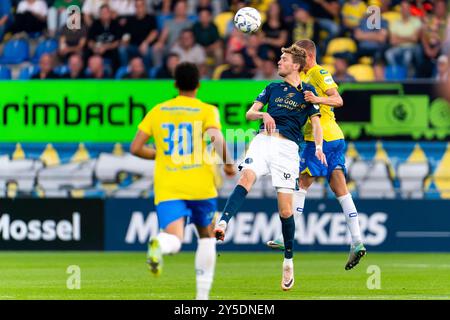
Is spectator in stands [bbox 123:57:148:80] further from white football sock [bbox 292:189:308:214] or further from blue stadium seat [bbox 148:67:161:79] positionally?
white football sock [bbox 292:189:308:214]

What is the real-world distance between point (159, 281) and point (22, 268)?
3046 millimetres

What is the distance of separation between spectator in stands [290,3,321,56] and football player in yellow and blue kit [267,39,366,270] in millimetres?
7454

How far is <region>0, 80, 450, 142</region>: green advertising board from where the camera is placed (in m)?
19.9

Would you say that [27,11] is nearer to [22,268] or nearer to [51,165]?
[51,165]

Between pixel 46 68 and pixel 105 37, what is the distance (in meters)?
1.44

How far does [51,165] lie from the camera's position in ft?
65.3

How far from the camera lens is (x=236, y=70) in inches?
814

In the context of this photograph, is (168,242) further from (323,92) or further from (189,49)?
(189,49)

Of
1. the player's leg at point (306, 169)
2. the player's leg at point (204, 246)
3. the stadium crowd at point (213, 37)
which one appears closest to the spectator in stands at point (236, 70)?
the stadium crowd at point (213, 37)

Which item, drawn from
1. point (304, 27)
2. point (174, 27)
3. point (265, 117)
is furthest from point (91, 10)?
point (265, 117)

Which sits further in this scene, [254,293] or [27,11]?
[27,11]

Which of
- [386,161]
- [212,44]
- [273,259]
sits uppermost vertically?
[212,44]

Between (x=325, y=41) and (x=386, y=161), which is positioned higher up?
(x=325, y=41)

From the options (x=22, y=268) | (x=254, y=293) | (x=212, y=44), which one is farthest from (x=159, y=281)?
(x=212, y=44)
